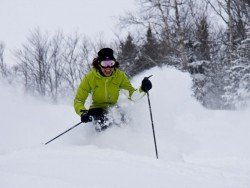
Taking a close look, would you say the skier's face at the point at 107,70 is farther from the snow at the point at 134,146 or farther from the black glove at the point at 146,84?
the snow at the point at 134,146

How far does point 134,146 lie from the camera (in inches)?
225

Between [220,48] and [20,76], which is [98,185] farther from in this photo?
[20,76]

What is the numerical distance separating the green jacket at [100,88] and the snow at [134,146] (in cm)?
35

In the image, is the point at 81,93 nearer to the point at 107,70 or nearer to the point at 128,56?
the point at 107,70

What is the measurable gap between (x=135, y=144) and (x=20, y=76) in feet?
115

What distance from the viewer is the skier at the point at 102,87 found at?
5.75 metres

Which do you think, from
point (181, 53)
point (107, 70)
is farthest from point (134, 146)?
point (181, 53)

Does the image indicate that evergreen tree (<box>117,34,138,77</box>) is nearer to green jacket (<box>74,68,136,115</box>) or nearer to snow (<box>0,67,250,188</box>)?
snow (<box>0,67,250,188</box>)

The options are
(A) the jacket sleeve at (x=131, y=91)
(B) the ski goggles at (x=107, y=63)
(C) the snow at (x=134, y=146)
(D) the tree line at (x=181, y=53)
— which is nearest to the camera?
(C) the snow at (x=134, y=146)

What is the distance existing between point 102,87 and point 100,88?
4cm

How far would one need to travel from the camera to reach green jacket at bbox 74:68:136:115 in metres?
5.84

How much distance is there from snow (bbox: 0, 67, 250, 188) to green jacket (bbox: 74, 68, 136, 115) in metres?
0.35

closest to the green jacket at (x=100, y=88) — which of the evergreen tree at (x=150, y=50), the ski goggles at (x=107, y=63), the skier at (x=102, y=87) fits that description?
the skier at (x=102, y=87)

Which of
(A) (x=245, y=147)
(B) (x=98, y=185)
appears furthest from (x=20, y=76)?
(B) (x=98, y=185)
